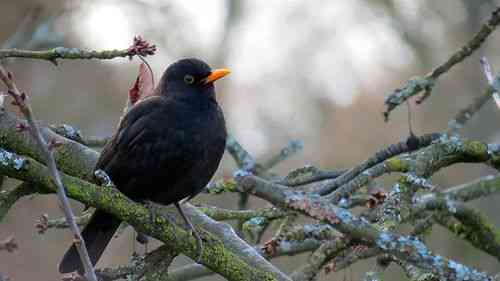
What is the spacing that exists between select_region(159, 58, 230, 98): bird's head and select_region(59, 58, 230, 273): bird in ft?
0.75

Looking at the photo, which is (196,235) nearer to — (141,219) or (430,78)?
(141,219)

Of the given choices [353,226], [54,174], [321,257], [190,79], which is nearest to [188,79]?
[190,79]

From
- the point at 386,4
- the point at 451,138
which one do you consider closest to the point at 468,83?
the point at 386,4

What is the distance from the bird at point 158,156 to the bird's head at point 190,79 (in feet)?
0.75

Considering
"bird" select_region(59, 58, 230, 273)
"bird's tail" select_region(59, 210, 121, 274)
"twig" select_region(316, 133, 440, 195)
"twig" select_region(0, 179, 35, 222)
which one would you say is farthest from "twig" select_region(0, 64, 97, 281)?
"bird's tail" select_region(59, 210, 121, 274)

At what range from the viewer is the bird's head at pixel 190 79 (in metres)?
5.53

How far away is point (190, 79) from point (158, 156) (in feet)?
2.88

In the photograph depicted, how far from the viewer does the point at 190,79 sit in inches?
223

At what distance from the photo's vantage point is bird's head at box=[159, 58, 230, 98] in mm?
5530

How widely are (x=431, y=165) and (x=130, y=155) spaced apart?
164cm

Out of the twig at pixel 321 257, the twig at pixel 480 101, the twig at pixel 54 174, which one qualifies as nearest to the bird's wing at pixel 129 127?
the twig at pixel 321 257

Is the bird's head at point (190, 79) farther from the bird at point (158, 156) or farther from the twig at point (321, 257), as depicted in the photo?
the twig at point (321, 257)

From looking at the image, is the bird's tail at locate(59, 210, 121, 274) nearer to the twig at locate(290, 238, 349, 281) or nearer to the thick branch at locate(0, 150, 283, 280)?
the thick branch at locate(0, 150, 283, 280)

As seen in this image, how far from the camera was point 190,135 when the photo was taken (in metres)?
4.96
